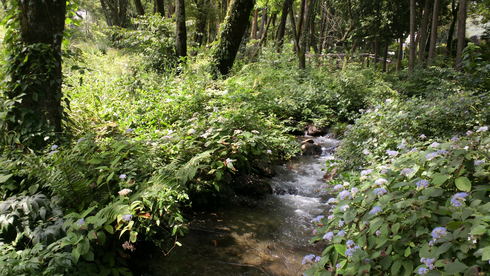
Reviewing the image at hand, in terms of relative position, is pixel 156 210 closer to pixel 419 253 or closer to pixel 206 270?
pixel 206 270

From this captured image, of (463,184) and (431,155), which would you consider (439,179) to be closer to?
(463,184)

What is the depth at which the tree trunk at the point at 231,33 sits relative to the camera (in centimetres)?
866

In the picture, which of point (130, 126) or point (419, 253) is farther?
point (130, 126)

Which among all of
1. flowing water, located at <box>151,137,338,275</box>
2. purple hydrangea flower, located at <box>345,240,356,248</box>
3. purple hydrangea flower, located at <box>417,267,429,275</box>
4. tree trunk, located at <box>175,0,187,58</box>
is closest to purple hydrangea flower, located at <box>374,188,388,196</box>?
purple hydrangea flower, located at <box>345,240,356,248</box>

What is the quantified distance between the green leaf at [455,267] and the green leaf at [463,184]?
572 mm

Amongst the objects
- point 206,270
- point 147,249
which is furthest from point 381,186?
point 147,249

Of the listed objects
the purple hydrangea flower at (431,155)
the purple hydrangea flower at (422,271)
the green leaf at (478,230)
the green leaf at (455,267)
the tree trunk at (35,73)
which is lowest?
the purple hydrangea flower at (422,271)

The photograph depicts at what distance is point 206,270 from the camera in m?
3.25

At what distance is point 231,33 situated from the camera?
8938 mm

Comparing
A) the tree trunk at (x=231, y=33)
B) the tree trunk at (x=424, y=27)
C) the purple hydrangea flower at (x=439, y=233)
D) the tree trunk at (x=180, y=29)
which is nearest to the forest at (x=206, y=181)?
the purple hydrangea flower at (x=439, y=233)

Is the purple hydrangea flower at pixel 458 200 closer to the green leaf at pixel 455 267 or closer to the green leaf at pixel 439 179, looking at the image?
the green leaf at pixel 439 179

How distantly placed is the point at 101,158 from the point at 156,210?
88cm

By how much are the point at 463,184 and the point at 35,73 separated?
4.61 m

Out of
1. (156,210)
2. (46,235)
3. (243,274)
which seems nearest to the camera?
(46,235)
